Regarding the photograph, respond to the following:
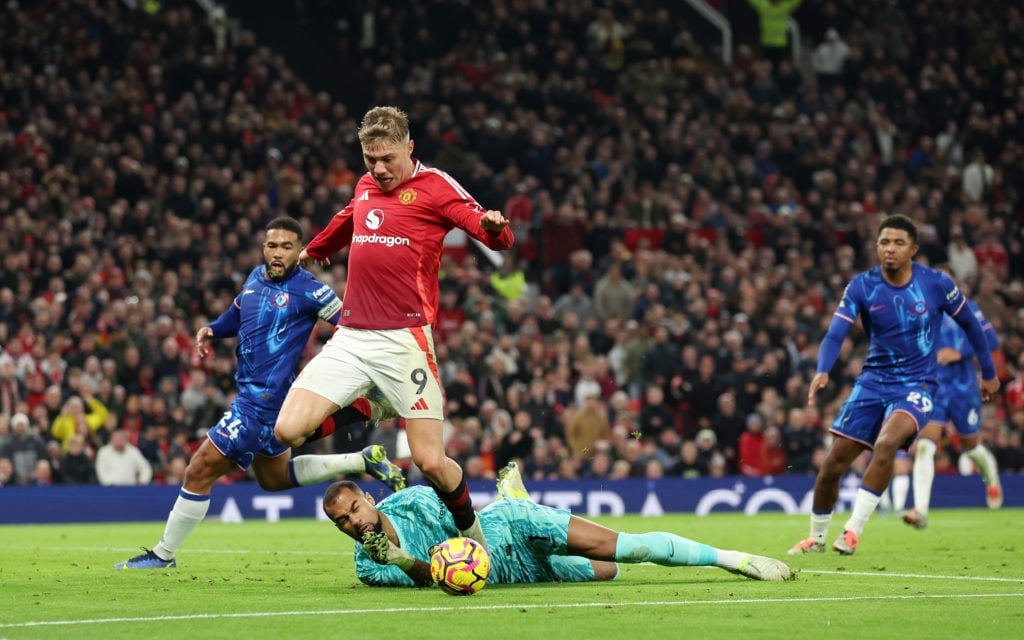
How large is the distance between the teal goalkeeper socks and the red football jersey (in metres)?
1.84

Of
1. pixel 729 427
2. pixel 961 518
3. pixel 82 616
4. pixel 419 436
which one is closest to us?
pixel 82 616

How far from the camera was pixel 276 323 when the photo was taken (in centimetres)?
1158

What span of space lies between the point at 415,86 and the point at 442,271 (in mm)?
5458

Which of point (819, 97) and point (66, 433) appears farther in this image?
point (819, 97)

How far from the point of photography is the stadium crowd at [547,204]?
21391 mm

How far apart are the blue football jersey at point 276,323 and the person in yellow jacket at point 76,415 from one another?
9216 mm

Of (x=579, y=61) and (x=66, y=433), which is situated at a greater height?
(x=579, y=61)

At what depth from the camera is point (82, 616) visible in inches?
317

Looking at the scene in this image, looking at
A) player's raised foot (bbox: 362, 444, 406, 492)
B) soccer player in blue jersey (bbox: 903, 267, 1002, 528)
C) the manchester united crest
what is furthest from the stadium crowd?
the manchester united crest

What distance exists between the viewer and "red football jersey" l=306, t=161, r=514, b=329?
378 inches

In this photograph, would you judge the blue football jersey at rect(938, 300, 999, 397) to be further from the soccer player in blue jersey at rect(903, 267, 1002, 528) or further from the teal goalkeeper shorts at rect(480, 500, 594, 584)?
the teal goalkeeper shorts at rect(480, 500, 594, 584)

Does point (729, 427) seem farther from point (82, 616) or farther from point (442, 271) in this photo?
point (82, 616)

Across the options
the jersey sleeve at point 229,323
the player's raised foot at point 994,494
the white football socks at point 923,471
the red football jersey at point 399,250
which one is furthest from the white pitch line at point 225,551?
the player's raised foot at point 994,494

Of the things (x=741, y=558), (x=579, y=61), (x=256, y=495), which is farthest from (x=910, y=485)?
(x=741, y=558)
